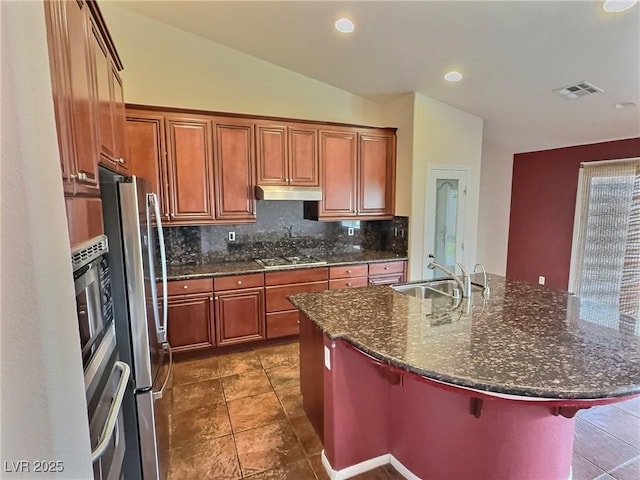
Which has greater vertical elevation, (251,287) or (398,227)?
(398,227)

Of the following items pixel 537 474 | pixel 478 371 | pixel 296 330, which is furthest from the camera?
pixel 296 330

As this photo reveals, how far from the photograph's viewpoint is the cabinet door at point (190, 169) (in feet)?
10.9

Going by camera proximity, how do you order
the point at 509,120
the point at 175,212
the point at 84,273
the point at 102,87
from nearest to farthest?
1. the point at 84,273
2. the point at 102,87
3. the point at 175,212
4. the point at 509,120

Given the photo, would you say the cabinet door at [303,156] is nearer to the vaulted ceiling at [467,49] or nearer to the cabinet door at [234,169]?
the cabinet door at [234,169]

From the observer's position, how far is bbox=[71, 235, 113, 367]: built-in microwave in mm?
1091

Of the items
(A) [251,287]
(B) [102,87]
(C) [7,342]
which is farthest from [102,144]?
(A) [251,287]

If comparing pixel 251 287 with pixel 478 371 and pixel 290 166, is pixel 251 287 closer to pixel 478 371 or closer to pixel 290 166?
pixel 290 166


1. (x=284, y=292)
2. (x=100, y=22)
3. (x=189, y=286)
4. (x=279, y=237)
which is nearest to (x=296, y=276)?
(x=284, y=292)

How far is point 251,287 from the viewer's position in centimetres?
350

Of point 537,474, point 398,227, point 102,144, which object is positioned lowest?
point 537,474

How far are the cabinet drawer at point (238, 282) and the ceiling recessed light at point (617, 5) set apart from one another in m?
3.33

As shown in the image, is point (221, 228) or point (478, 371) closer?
point (478, 371)

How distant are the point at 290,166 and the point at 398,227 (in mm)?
1552

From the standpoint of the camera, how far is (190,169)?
340 cm
